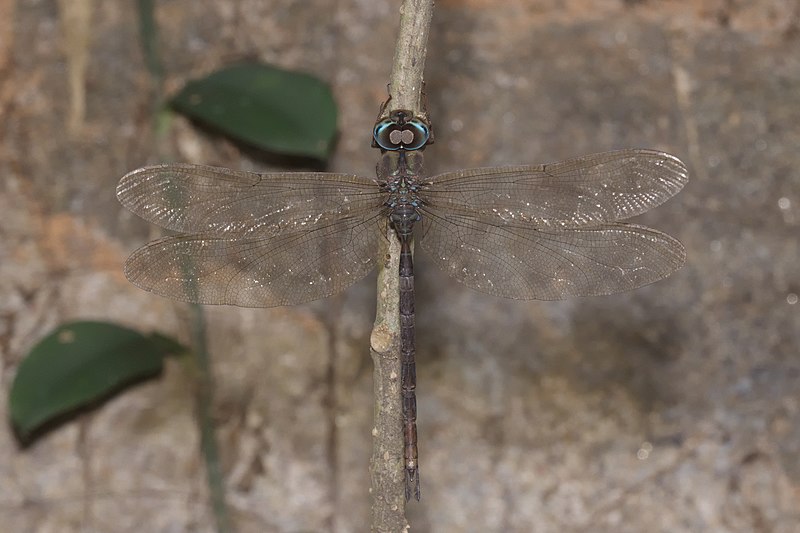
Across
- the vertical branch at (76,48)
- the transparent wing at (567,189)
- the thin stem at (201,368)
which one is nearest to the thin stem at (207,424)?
the thin stem at (201,368)

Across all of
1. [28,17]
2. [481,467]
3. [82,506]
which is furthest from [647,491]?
[28,17]

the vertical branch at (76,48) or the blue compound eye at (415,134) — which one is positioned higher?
the vertical branch at (76,48)

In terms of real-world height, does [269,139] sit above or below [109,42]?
below

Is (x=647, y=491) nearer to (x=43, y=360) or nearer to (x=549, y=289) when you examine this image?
(x=549, y=289)

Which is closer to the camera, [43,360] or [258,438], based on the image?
[43,360]

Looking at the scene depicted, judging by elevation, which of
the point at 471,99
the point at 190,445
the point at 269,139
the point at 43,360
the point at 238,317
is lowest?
the point at 190,445

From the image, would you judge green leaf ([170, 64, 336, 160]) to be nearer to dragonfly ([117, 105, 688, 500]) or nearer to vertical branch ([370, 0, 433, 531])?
dragonfly ([117, 105, 688, 500])

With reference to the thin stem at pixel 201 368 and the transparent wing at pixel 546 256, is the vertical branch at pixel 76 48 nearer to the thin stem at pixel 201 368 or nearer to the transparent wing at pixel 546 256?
the thin stem at pixel 201 368
